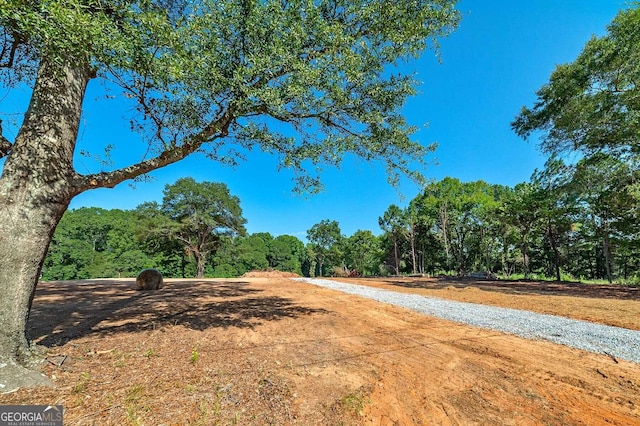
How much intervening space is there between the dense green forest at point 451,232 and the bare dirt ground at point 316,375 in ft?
40.0

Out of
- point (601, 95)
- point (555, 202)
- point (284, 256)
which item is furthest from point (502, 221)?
point (284, 256)

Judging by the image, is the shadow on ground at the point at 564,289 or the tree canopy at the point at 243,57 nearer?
the tree canopy at the point at 243,57

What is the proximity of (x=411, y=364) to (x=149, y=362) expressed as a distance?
10.8 feet

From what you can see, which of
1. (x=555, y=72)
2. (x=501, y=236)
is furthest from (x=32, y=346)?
(x=501, y=236)

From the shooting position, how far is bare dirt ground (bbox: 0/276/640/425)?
89.7 inches

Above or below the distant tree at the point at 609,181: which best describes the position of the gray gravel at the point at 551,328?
below

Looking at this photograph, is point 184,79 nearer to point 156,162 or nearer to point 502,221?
point 156,162

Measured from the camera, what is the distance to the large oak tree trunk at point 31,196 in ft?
9.13

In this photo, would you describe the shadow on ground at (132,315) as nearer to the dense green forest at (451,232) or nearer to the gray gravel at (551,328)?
the gray gravel at (551,328)

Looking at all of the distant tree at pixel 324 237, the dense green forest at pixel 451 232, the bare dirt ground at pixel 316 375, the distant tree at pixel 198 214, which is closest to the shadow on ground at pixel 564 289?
the dense green forest at pixel 451 232

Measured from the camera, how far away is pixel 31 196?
2900 mm

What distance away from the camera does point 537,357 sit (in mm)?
3676

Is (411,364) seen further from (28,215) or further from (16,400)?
(28,215)

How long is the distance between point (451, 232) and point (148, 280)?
3162 cm
